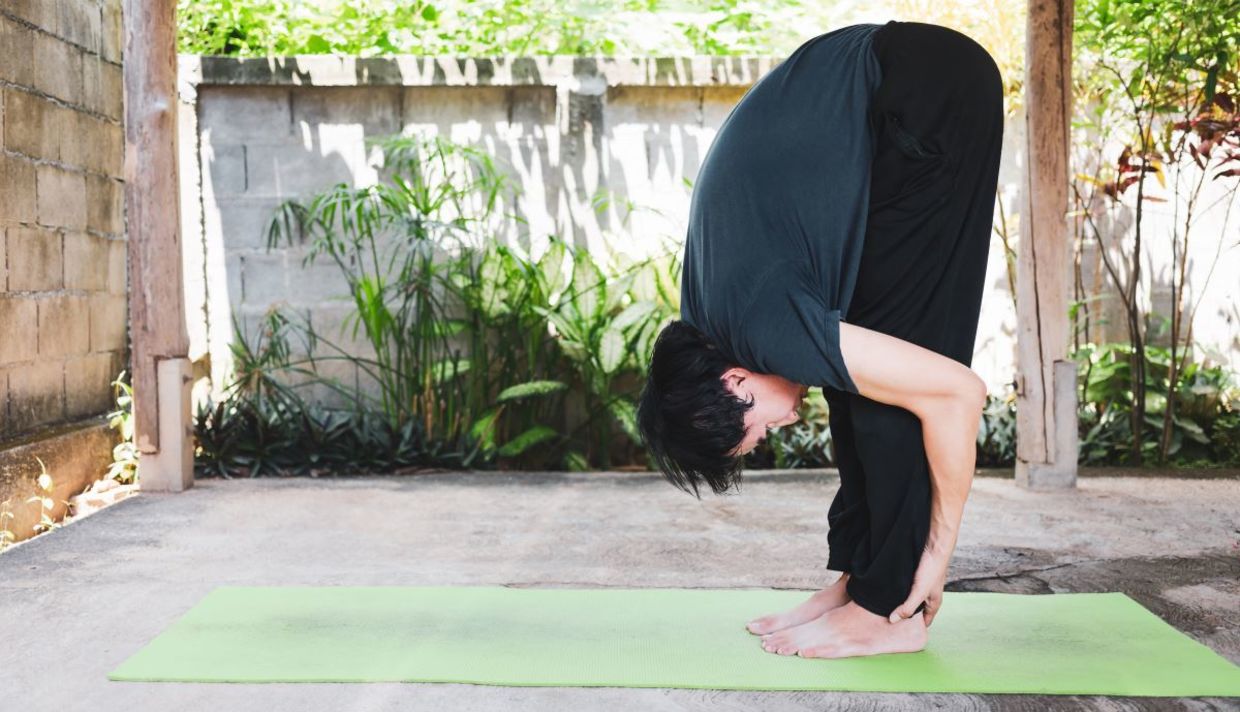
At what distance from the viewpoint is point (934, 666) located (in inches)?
78.7

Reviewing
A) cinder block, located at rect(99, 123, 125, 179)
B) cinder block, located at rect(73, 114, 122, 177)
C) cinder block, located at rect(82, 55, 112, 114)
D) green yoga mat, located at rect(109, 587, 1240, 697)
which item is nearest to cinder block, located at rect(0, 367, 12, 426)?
cinder block, located at rect(73, 114, 122, 177)

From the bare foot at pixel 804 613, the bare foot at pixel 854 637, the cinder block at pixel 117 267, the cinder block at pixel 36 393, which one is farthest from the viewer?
the cinder block at pixel 117 267

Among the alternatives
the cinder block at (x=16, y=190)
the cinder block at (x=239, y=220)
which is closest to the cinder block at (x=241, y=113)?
the cinder block at (x=239, y=220)

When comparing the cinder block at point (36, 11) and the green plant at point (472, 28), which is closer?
the cinder block at point (36, 11)

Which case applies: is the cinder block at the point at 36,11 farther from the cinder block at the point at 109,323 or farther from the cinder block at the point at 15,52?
the cinder block at the point at 109,323

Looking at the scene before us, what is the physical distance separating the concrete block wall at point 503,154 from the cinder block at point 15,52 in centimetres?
111

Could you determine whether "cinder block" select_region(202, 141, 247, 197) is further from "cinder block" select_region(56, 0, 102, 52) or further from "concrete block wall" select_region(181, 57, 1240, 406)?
"cinder block" select_region(56, 0, 102, 52)

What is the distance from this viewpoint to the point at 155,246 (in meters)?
3.67

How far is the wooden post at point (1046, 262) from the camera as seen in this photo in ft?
11.9

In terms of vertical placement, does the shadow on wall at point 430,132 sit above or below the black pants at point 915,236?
above

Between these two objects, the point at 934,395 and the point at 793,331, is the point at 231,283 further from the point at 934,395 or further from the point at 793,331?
the point at 934,395

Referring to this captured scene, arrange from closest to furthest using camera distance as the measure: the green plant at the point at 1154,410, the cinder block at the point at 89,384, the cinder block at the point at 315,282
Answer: the cinder block at the point at 89,384
the green plant at the point at 1154,410
the cinder block at the point at 315,282

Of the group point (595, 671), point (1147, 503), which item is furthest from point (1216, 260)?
point (595, 671)

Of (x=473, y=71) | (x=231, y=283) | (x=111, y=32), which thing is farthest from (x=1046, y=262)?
(x=111, y=32)
